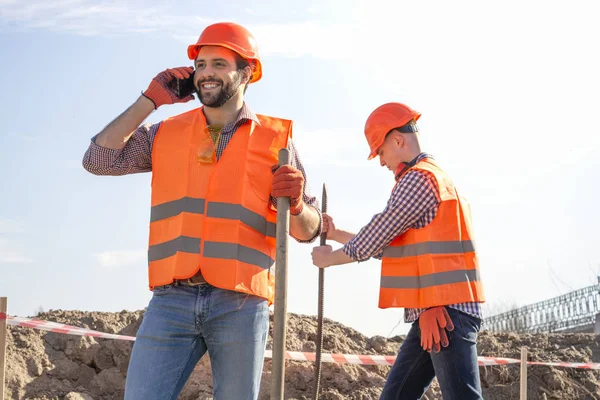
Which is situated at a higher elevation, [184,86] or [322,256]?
[184,86]

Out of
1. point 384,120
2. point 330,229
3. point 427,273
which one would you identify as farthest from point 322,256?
point 384,120

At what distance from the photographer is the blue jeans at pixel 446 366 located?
13.7 ft

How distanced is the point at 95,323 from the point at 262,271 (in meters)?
6.65

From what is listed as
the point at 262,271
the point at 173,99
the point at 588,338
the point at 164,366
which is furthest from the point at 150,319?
the point at 588,338

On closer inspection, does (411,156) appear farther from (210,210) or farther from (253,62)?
(210,210)

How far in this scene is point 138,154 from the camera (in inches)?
152

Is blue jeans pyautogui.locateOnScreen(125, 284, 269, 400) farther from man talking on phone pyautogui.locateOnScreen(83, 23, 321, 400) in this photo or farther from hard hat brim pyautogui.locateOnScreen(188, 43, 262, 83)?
hard hat brim pyautogui.locateOnScreen(188, 43, 262, 83)

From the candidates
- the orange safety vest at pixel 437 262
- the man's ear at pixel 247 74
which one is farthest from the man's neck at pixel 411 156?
the man's ear at pixel 247 74

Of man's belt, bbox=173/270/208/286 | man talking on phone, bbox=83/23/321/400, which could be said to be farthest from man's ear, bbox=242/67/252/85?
man's belt, bbox=173/270/208/286

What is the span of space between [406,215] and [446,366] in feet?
2.77

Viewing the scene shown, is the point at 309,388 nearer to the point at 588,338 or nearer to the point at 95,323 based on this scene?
the point at 95,323

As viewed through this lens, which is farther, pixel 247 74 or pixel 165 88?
pixel 247 74

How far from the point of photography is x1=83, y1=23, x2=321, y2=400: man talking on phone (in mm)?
3391

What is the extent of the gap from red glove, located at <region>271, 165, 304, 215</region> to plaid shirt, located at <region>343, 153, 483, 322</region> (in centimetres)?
93
